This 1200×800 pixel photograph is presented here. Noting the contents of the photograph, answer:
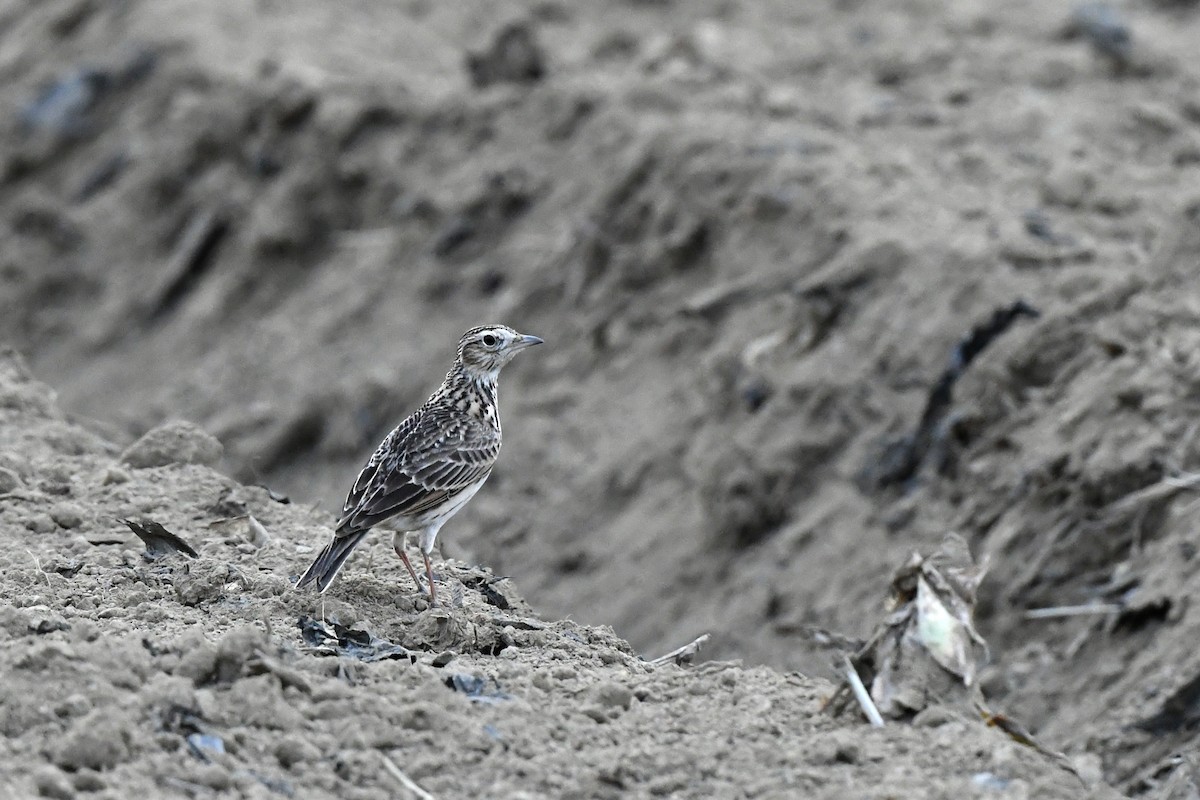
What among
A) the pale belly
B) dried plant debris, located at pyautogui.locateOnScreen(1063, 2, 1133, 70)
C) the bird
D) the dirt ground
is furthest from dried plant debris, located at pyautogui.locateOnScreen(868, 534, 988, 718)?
dried plant debris, located at pyautogui.locateOnScreen(1063, 2, 1133, 70)

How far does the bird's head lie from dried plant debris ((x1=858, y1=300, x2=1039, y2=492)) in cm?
332

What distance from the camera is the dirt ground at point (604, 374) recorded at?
215 inches

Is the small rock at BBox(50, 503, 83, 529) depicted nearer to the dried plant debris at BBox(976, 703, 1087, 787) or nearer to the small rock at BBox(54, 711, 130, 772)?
the small rock at BBox(54, 711, 130, 772)

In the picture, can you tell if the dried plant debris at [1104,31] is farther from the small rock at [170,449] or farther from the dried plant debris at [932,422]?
the small rock at [170,449]

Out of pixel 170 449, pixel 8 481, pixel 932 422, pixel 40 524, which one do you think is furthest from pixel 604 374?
pixel 40 524

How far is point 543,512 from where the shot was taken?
12.8m

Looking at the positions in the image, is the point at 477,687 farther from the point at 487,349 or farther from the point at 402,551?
the point at 487,349

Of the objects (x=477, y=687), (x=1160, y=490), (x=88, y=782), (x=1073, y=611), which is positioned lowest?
(x=1073, y=611)

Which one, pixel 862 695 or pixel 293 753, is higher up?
pixel 293 753

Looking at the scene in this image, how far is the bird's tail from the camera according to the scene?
6684 mm

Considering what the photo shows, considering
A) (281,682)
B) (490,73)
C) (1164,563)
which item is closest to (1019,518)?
(1164,563)

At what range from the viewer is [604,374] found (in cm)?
1366

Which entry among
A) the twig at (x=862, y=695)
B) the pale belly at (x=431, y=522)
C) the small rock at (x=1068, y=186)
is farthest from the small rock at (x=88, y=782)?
the small rock at (x=1068, y=186)

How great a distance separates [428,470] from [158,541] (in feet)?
3.67
